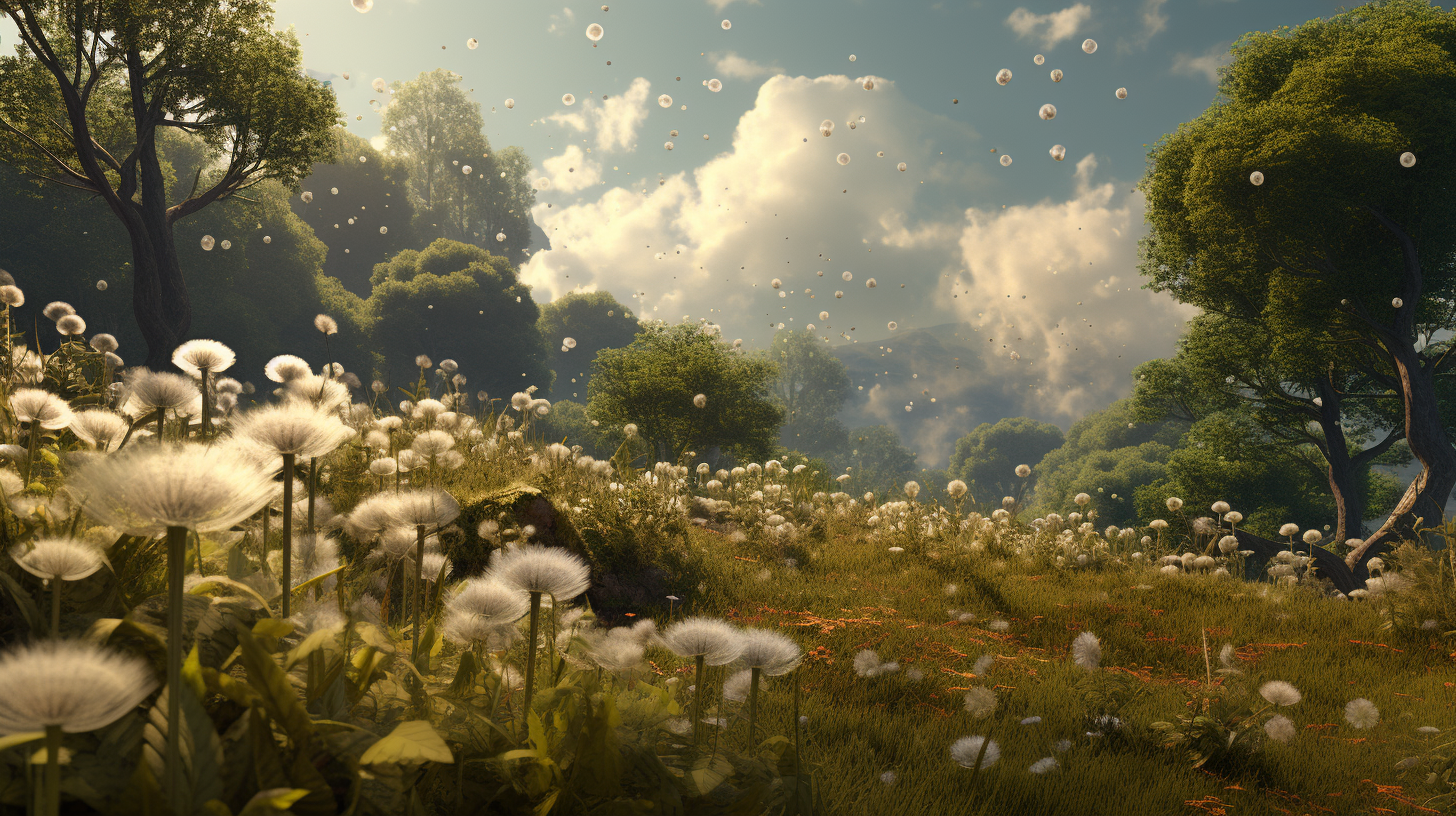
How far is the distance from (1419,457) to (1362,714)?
59.3ft

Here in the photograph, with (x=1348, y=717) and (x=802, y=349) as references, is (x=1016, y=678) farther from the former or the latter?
(x=802, y=349)

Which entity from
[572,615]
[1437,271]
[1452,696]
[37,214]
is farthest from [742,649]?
[37,214]

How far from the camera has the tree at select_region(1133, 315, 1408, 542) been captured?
19.4m

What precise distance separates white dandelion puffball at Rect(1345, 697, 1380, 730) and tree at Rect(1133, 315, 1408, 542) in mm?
18232

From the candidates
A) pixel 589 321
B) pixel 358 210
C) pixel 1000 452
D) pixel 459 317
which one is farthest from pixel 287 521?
pixel 1000 452

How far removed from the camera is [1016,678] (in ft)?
13.4

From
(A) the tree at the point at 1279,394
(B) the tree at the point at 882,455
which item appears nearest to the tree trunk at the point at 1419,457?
(A) the tree at the point at 1279,394

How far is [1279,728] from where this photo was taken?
10.4ft

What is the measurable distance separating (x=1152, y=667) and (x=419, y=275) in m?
42.8

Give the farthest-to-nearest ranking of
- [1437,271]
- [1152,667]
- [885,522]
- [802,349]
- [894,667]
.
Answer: [802,349]
[1437,271]
[885,522]
[1152,667]
[894,667]

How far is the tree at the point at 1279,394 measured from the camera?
63.8 ft

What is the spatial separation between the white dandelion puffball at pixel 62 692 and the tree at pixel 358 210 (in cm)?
5316

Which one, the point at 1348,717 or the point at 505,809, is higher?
the point at 505,809

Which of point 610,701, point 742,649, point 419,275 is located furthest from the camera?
point 419,275
